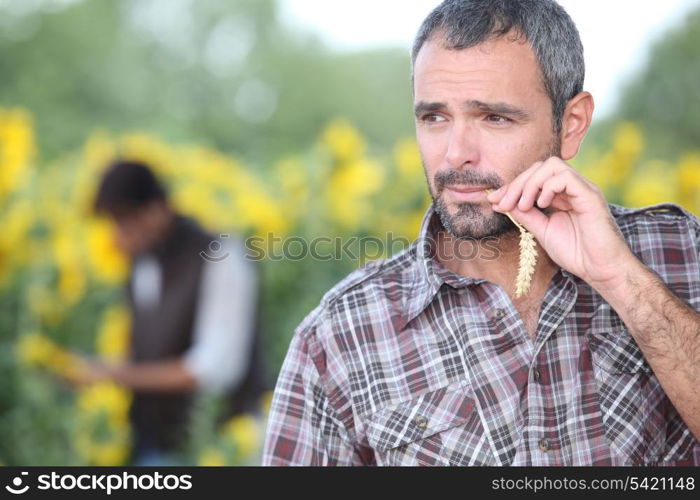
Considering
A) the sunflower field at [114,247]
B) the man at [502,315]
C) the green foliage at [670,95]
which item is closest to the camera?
the man at [502,315]

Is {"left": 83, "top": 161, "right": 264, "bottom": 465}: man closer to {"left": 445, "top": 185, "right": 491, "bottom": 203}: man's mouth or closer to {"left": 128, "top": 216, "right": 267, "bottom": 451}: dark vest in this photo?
{"left": 128, "top": 216, "right": 267, "bottom": 451}: dark vest

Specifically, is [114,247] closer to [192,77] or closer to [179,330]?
[179,330]

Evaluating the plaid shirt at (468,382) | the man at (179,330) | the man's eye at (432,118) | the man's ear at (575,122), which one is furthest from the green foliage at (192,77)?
the plaid shirt at (468,382)

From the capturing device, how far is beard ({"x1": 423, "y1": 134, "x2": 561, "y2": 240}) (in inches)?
65.0

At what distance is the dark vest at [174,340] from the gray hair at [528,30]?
197cm

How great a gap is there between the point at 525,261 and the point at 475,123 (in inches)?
11.0

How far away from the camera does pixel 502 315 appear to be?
5.29 feet

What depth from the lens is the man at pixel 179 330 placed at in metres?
3.45

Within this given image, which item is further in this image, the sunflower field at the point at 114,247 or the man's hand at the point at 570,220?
the sunflower field at the point at 114,247

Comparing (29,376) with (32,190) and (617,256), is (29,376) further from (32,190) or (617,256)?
(617,256)
